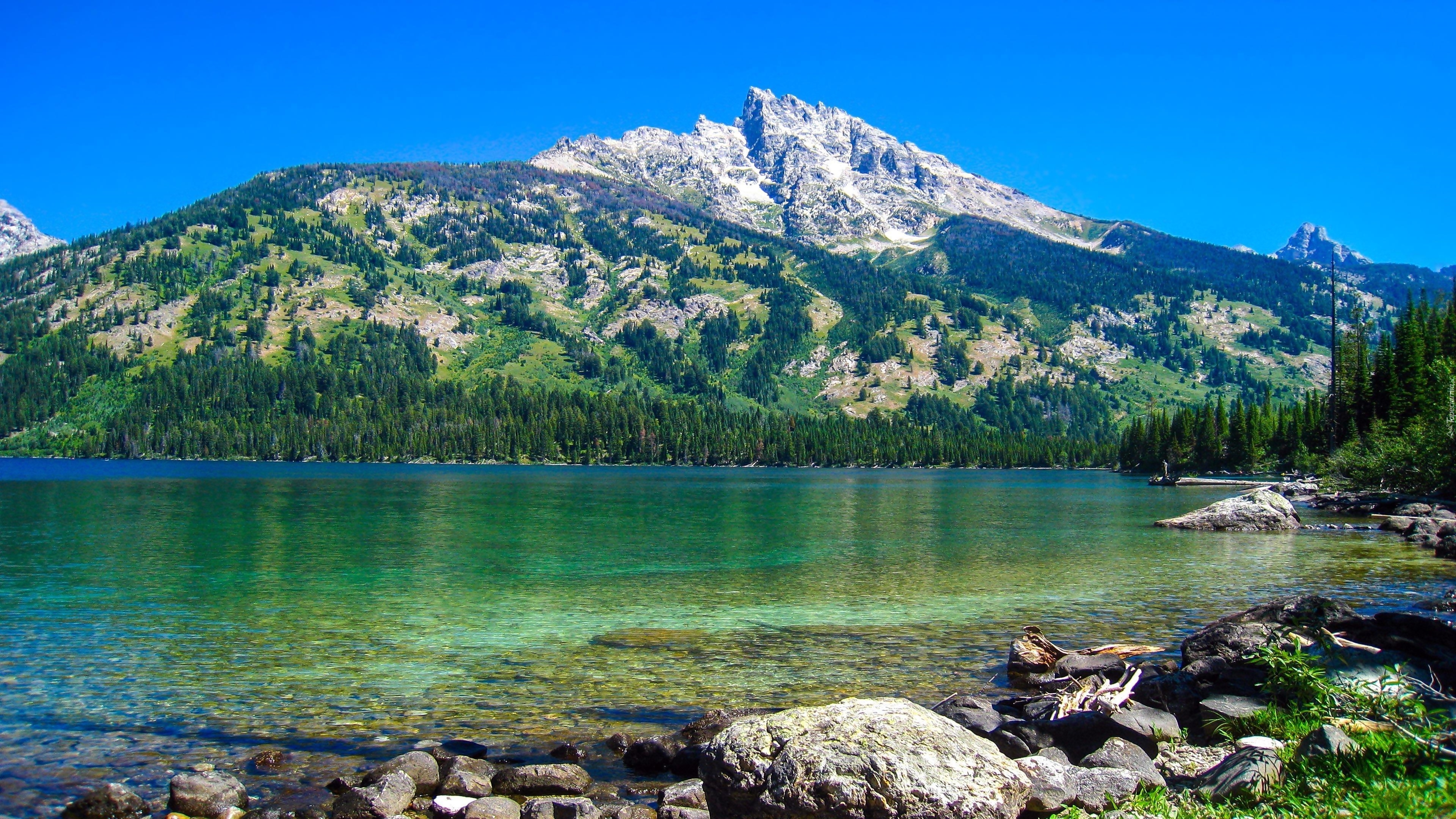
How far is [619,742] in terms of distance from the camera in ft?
53.7

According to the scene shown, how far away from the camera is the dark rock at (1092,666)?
19734mm

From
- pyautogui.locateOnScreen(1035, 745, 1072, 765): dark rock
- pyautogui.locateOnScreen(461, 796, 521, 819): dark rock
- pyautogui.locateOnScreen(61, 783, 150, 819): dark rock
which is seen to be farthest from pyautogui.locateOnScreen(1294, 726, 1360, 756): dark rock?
pyautogui.locateOnScreen(61, 783, 150, 819): dark rock

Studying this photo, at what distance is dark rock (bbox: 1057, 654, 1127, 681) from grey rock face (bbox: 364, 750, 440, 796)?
14.0 meters

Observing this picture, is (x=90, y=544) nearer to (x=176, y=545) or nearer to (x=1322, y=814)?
(x=176, y=545)

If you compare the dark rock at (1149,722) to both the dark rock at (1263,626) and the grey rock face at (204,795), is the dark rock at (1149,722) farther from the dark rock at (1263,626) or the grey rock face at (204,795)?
the grey rock face at (204,795)

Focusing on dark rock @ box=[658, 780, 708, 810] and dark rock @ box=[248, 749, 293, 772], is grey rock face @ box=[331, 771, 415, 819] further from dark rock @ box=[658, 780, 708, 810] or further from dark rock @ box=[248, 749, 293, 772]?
dark rock @ box=[658, 780, 708, 810]

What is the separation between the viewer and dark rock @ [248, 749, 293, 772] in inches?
595

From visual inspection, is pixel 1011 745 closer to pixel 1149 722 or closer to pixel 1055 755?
pixel 1055 755

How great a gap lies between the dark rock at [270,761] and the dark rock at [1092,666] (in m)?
16.5

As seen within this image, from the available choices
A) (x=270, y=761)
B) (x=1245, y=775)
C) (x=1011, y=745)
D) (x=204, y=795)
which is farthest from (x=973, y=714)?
(x=204, y=795)

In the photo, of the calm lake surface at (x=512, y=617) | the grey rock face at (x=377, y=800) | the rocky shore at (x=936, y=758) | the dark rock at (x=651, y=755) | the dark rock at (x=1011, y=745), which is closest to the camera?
the rocky shore at (x=936, y=758)

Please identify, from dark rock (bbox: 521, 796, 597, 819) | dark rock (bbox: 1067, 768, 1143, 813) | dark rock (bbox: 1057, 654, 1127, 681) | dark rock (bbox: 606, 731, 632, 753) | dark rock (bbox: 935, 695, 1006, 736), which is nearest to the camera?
dark rock (bbox: 1067, 768, 1143, 813)

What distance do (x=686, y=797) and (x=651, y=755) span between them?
2309 millimetres

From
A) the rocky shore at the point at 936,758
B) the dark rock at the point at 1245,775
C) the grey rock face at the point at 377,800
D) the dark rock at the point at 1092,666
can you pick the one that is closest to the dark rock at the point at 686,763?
the rocky shore at the point at 936,758
